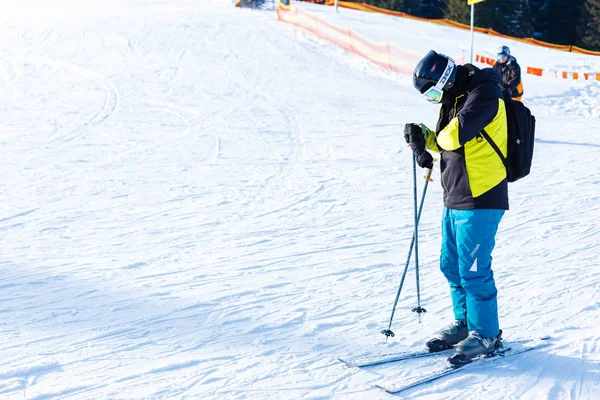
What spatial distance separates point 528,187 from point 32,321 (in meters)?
5.91

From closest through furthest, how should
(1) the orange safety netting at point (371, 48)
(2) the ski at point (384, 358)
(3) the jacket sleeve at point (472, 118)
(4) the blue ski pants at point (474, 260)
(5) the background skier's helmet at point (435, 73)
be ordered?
(3) the jacket sleeve at point (472, 118) → (5) the background skier's helmet at point (435, 73) → (4) the blue ski pants at point (474, 260) → (2) the ski at point (384, 358) → (1) the orange safety netting at point (371, 48)

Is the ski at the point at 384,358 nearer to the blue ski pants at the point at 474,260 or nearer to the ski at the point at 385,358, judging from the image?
the ski at the point at 385,358

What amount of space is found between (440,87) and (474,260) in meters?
0.96

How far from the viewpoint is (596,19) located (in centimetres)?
3459

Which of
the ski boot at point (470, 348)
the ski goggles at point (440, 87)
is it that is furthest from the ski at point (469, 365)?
the ski goggles at point (440, 87)

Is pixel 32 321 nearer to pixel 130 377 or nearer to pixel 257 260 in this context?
pixel 130 377

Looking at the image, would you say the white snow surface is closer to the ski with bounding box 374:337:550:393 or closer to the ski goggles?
the ski with bounding box 374:337:550:393

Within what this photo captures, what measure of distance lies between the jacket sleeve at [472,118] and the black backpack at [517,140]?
0.50ft

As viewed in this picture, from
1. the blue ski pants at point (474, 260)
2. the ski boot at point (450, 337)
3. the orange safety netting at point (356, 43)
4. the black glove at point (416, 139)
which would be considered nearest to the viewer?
the blue ski pants at point (474, 260)

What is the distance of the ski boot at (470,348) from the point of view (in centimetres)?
382

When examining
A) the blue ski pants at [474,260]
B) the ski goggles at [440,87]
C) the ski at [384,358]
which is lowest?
the ski at [384,358]

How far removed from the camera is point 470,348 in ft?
12.5

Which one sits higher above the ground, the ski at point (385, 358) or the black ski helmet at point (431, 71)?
the black ski helmet at point (431, 71)

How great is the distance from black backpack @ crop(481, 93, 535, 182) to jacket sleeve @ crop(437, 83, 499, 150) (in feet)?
0.50
